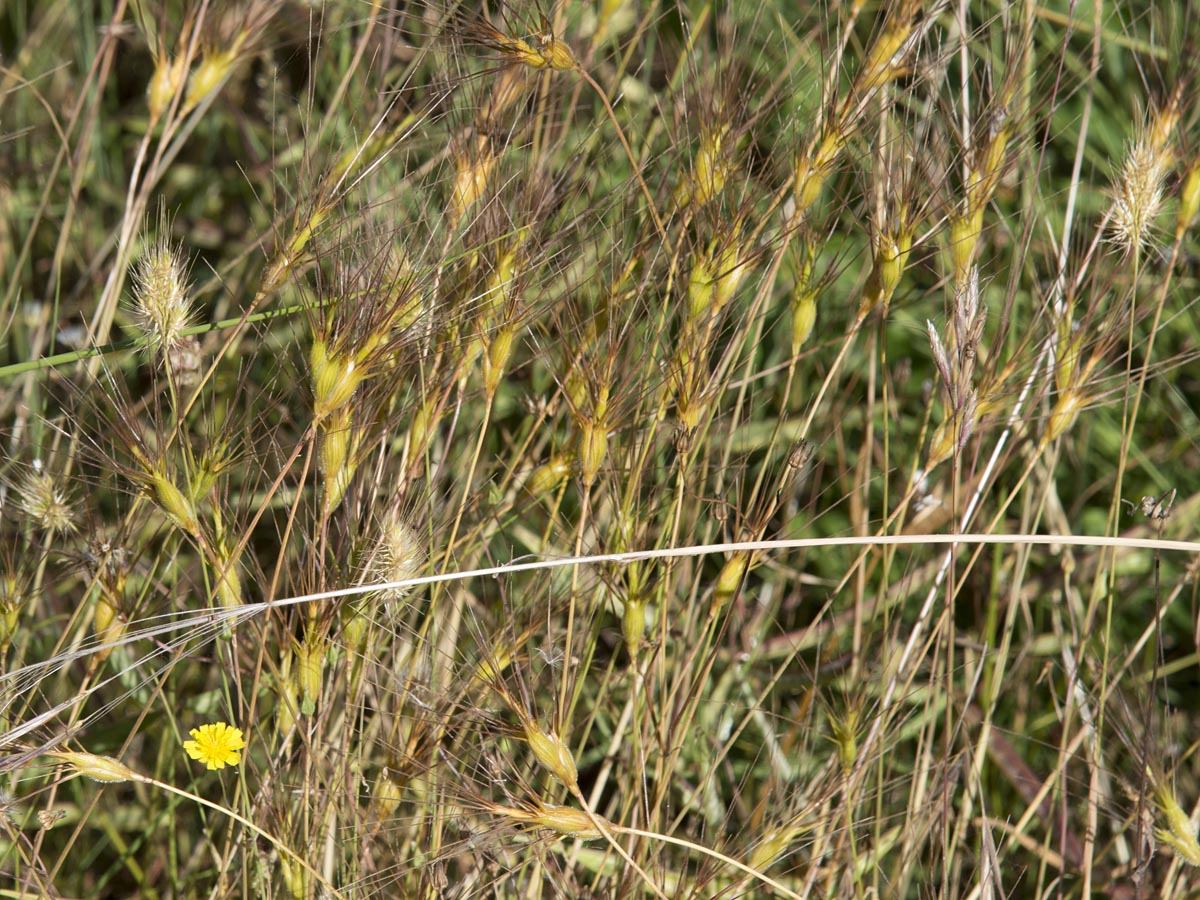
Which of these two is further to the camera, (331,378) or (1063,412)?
(1063,412)

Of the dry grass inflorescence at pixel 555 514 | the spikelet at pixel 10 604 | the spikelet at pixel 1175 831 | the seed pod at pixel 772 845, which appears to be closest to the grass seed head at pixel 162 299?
the dry grass inflorescence at pixel 555 514

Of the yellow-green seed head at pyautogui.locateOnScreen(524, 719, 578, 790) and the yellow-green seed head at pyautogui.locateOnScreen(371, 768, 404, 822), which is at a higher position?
the yellow-green seed head at pyautogui.locateOnScreen(524, 719, 578, 790)

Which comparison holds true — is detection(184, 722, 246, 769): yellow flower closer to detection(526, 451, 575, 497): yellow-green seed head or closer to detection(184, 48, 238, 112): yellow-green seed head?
detection(526, 451, 575, 497): yellow-green seed head

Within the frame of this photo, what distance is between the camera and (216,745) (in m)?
0.61

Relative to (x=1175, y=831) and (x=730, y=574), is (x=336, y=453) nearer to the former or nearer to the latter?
(x=730, y=574)

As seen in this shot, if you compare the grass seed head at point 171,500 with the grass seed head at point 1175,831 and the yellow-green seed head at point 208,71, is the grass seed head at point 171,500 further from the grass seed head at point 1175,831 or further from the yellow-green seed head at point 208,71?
the grass seed head at point 1175,831

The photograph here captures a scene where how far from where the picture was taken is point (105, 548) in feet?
2.11

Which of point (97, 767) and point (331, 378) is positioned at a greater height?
point (331, 378)

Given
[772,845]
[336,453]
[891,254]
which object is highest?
[891,254]

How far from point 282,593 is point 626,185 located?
401 mm

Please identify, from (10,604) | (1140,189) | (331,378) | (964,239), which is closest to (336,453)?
(331,378)

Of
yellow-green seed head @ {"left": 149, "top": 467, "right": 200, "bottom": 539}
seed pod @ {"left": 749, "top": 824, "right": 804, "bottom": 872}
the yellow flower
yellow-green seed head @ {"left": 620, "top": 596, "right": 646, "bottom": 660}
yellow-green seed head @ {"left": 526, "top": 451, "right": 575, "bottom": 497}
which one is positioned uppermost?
yellow-green seed head @ {"left": 149, "top": 467, "right": 200, "bottom": 539}

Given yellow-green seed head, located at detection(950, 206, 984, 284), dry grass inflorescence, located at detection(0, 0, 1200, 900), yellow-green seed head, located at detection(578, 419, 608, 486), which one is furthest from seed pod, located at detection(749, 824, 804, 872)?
yellow-green seed head, located at detection(950, 206, 984, 284)

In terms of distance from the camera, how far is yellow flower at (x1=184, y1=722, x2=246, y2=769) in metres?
0.60
